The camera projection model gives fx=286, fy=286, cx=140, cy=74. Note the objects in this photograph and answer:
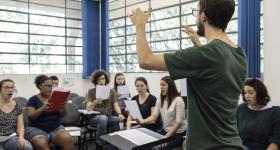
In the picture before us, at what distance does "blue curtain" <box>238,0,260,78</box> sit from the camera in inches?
164

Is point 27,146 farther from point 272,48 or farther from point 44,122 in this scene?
point 272,48

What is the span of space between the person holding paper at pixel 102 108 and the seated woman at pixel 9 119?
1207 millimetres

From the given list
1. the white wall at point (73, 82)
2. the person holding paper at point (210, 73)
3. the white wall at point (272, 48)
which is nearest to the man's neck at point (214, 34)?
the person holding paper at point (210, 73)

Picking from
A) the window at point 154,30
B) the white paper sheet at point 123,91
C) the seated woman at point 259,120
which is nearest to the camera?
the seated woman at point 259,120

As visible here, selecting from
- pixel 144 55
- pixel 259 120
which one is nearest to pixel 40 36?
pixel 259 120

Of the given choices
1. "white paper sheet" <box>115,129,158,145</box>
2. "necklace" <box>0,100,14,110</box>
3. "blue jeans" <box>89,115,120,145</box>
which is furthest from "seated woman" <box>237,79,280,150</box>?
"necklace" <box>0,100,14,110</box>

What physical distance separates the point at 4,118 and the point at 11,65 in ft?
10.8

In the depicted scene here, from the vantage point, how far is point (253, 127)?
103 inches

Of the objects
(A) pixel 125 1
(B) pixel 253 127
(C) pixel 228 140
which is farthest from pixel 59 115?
(A) pixel 125 1

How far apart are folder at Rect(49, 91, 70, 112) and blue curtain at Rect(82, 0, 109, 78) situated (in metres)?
3.70

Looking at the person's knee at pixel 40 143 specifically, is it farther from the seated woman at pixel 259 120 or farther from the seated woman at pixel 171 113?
the seated woman at pixel 259 120

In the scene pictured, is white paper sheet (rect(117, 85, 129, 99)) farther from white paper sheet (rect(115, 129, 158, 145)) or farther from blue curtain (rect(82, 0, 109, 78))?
white paper sheet (rect(115, 129, 158, 145))

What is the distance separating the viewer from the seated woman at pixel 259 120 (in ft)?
8.34

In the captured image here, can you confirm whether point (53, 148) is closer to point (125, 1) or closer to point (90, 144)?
point (90, 144)
